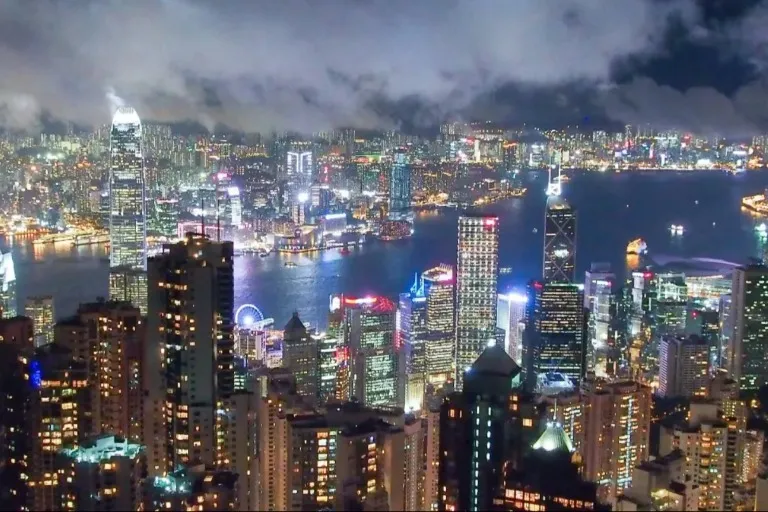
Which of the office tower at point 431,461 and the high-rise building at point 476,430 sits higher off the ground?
the high-rise building at point 476,430

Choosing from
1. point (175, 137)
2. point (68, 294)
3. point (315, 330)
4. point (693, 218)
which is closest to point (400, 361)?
point (315, 330)

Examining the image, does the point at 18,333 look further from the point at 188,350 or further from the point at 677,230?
the point at 677,230

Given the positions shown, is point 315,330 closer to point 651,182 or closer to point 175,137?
point 175,137

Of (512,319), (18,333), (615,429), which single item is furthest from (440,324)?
(18,333)

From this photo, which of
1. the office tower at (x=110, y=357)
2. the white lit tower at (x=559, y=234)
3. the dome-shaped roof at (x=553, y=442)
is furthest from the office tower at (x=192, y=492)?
the white lit tower at (x=559, y=234)

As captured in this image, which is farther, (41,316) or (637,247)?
(637,247)

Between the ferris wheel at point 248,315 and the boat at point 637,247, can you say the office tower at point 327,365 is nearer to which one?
the ferris wheel at point 248,315
